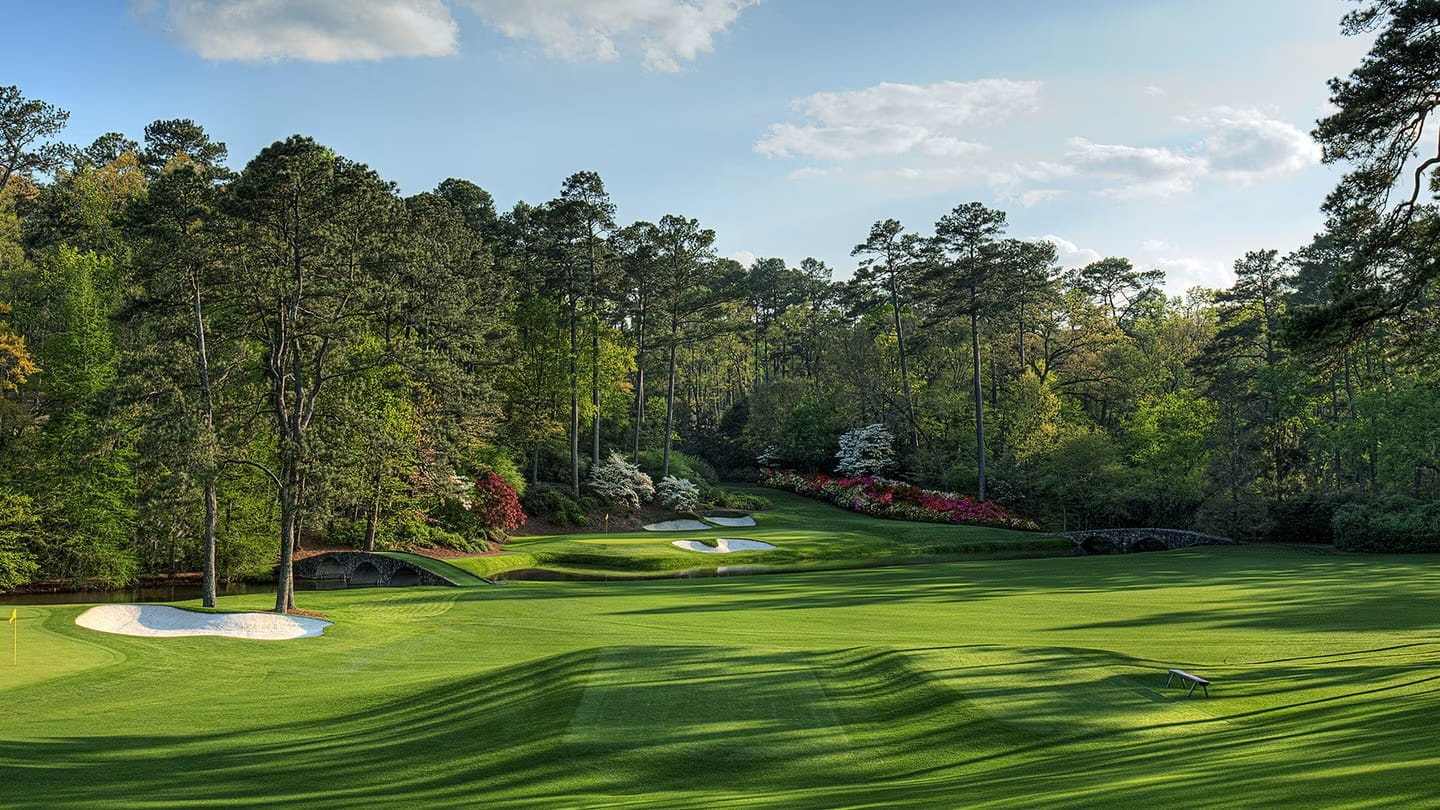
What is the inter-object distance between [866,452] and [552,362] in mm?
22418

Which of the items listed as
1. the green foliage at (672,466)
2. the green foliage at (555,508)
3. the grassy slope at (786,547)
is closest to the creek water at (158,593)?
the grassy slope at (786,547)

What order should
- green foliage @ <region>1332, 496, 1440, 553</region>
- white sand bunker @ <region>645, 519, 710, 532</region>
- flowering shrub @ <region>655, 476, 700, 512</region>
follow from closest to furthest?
green foliage @ <region>1332, 496, 1440, 553</region> → white sand bunker @ <region>645, 519, 710, 532</region> → flowering shrub @ <region>655, 476, 700, 512</region>

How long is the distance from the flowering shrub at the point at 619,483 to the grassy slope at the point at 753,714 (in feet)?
95.7

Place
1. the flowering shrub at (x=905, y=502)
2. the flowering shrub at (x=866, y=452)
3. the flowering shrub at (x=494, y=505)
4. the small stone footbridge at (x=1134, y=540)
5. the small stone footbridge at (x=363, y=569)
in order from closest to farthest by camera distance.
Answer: the small stone footbridge at (x=363, y=569)
the flowering shrub at (x=494, y=505)
the small stone footbridge at (x=1134, y=540)
the flowering shrub at (x=905, y=502)
the flowering shrub at (x=866, y=452)

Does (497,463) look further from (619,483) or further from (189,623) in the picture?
(189,623)

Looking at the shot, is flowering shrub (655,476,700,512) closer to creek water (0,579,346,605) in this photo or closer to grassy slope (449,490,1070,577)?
grassy slope (449,490,1070,577)

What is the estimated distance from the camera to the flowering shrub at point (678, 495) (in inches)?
2099

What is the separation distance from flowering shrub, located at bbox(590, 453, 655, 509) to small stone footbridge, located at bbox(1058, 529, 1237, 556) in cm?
2298

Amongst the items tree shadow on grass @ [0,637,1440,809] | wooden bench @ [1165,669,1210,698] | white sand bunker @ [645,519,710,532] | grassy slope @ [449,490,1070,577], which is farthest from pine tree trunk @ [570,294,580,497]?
wooden bench @ [1165,669,1210,698]

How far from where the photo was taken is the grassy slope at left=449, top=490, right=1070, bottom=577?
37.3 metres

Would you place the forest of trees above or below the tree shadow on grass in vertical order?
above

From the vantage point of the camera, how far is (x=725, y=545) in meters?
41.3

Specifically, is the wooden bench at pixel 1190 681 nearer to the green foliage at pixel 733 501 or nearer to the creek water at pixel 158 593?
the creek water at pixel 158 593

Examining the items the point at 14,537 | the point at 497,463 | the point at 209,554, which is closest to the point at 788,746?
the point at 209,554
